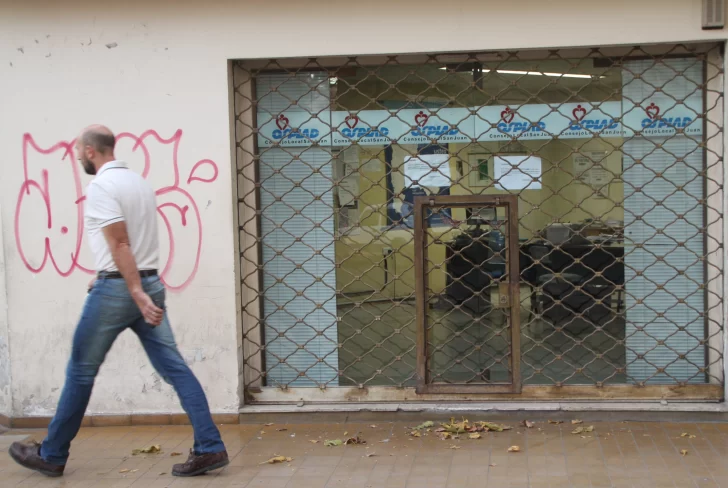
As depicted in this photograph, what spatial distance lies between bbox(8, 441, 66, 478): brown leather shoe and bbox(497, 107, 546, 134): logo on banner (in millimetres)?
3669

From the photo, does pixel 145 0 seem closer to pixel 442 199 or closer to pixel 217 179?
pixel 217 179

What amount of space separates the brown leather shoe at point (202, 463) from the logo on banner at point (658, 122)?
361cm

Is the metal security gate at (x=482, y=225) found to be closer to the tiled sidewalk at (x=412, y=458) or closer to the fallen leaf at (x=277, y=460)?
the tiled sidewalk at (x=412, y=458)

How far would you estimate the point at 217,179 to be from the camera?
614 cm

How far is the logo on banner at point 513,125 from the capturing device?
20.3 ft

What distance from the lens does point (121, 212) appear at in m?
4.77

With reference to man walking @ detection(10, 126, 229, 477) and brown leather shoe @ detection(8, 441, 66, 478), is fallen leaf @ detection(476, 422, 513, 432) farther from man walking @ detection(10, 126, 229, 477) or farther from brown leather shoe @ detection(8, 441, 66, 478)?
brown leather shoe @ detection(8, 441, 66, 478)

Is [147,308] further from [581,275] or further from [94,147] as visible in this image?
[581,275]

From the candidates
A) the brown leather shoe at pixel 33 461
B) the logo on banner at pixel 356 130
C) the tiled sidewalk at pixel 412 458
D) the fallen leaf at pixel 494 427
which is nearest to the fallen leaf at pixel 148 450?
the tiled sidewalk at pixel 412 458

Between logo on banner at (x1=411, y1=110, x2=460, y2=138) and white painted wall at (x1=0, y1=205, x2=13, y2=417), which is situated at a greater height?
logo on banner at (x1=411, y1=110, x2=460, y2=138)

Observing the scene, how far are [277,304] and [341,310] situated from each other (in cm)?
47

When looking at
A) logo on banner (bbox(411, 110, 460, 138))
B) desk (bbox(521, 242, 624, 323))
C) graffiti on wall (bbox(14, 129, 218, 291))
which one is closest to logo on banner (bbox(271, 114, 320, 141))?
graffiti on wall (bbox(14, 129, 218, 291))

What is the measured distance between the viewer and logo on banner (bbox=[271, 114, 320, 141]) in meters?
6.39

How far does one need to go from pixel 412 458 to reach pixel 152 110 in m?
2.99
